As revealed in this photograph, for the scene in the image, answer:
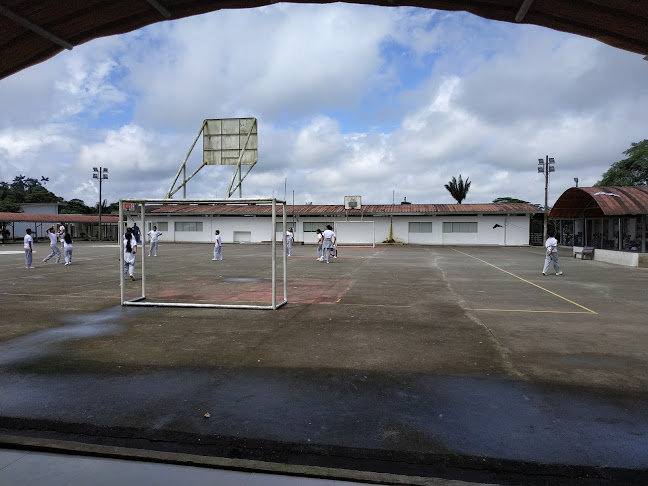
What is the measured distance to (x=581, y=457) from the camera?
127 inches

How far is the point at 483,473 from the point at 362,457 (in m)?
0.90

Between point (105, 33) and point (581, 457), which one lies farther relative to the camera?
point (581, 457)

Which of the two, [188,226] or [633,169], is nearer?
[633,169]

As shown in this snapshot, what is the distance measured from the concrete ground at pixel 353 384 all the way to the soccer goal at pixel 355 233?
32322 millimetres

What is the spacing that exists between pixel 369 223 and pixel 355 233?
5.72 feet

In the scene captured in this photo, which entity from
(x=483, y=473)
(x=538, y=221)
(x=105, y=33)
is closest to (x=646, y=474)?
(x=483, y=473)

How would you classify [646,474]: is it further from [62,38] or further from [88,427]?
[62,38]

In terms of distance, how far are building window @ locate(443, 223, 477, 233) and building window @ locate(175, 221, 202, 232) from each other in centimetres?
2571

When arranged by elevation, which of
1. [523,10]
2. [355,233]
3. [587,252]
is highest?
[523,10]

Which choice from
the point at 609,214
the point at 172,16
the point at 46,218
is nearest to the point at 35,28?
the point at 172,16

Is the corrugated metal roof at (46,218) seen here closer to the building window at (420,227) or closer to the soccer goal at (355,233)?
the soccer goal at (355,233)

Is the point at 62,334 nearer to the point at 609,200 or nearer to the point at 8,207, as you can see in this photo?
the point at 609,200

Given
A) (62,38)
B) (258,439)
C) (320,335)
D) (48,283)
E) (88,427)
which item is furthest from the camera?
(48,283)

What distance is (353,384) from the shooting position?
4.72 metres
